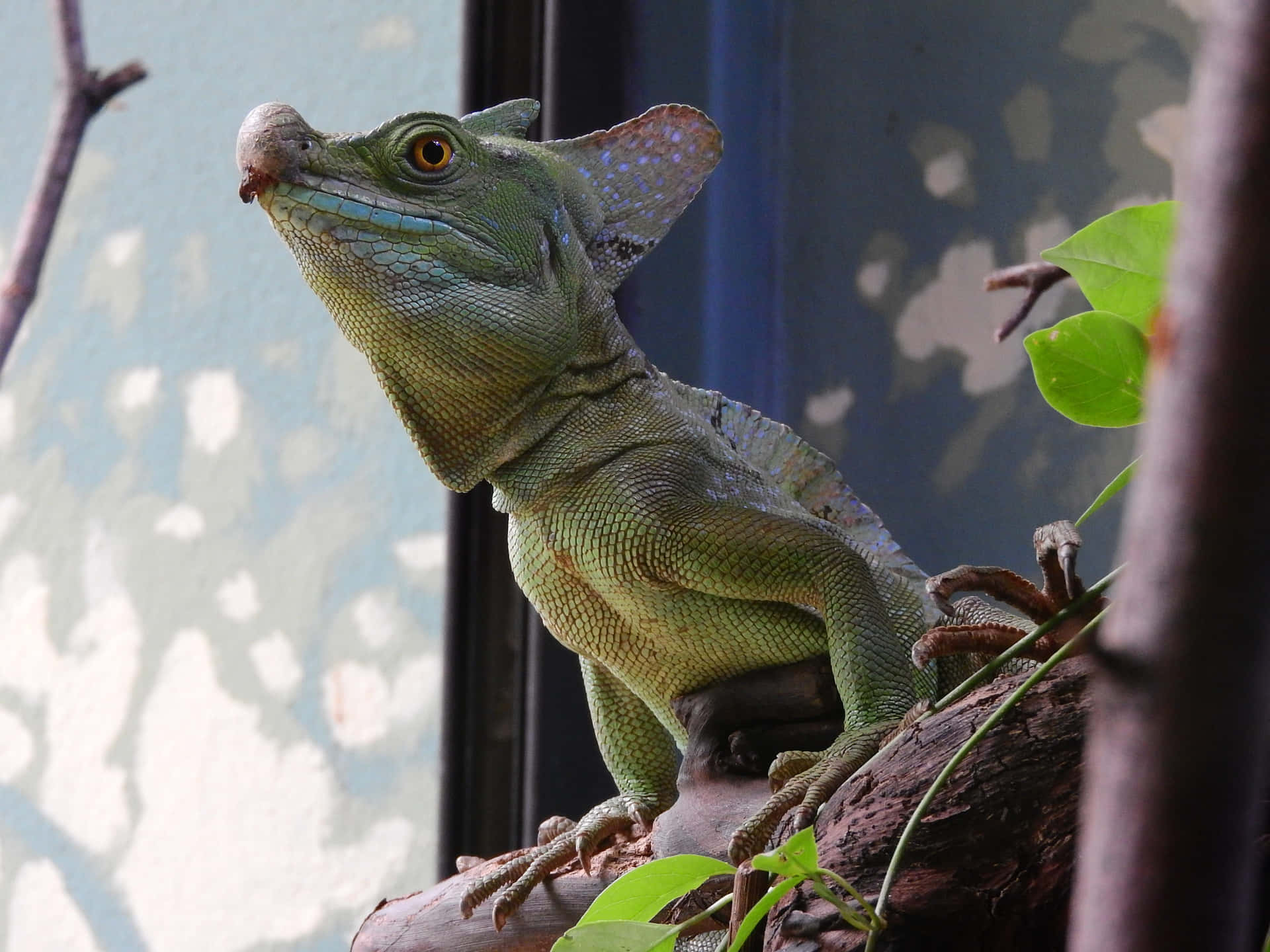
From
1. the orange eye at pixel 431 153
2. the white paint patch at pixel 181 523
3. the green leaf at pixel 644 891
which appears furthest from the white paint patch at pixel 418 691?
the green leaf at pixel 644 891

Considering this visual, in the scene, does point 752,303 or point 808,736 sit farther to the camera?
point 752,303

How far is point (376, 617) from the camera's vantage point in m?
2.60

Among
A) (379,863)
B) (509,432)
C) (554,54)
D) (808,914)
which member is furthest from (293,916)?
(808,914)

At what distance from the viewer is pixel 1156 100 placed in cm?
225

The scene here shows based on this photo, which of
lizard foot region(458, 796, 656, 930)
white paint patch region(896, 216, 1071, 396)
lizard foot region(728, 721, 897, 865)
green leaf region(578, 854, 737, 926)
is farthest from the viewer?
white paint patch region(896, 216, 1071, 396)

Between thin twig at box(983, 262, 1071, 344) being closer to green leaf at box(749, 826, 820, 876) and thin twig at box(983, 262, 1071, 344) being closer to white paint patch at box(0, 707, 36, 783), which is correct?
green leaf at box(749, 826, 820, 876)

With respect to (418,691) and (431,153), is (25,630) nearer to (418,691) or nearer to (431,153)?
(418,691)

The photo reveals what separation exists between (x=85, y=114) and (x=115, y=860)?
1.62m

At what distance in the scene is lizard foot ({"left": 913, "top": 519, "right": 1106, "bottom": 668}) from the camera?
2.68 ft

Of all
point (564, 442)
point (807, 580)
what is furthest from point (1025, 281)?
point (564, 442)

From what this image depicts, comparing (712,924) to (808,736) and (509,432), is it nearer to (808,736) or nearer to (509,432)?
(808,736)

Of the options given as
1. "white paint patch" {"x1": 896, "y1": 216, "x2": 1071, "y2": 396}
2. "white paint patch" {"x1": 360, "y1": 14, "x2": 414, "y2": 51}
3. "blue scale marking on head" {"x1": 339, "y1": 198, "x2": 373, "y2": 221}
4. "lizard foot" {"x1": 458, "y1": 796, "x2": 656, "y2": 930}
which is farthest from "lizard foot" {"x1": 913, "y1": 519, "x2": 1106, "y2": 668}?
"white paint patch" {"x1": 360, "y1": 14, "x2": 414, "y2": 51}

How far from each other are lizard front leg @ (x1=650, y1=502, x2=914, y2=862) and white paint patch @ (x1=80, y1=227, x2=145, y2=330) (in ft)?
6.27

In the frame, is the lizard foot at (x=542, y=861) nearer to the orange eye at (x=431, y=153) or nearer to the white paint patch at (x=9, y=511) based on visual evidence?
the orange eye at (x=431, y=153)
